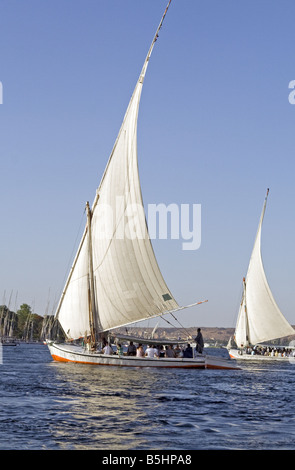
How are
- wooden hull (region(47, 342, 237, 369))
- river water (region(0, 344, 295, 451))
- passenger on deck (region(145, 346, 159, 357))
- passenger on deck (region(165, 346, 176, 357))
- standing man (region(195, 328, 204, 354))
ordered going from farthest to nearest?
standing man (region(195, 328, 204, 354)), passenger on deck (region(165, 346, 176, 357)), passenger on deck (region(145, 346, 159, 357)), wooden hull (region(47, 342, 237, 369)), river water (region(0, 344, 295, 451))

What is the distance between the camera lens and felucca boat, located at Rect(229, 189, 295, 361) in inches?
3777

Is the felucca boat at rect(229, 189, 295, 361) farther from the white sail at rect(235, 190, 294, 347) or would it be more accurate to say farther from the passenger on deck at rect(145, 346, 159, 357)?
the passenger on deck at rect(145, 346, 159, 357)

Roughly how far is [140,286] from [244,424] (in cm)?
3025

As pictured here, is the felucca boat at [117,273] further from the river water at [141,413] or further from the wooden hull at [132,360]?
the river water at [141,413]

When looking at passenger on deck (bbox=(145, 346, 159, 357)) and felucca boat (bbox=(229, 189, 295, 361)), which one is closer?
passenger on deck (bbox=(145, 346, 159, 357))

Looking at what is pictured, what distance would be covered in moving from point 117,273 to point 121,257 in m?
1.58

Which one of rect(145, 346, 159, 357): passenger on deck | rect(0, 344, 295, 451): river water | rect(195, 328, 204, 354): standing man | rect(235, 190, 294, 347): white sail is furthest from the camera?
rect(235, 190, 294, 347): white sail

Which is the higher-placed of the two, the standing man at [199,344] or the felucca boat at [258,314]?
the felucca boat at [258,314]

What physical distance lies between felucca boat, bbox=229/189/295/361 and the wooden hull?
36.5 m

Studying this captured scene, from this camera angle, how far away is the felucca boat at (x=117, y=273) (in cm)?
5478

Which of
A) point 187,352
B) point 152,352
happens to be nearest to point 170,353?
point 187,352

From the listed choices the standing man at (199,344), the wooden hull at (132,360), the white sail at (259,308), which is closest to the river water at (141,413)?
the wooden hull at (132,360)

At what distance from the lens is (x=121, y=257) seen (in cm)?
5588

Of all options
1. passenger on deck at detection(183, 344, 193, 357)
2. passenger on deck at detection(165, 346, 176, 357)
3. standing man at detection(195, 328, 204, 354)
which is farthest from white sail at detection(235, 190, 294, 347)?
passenger on deck at detection(165, 346, 176, 357)
